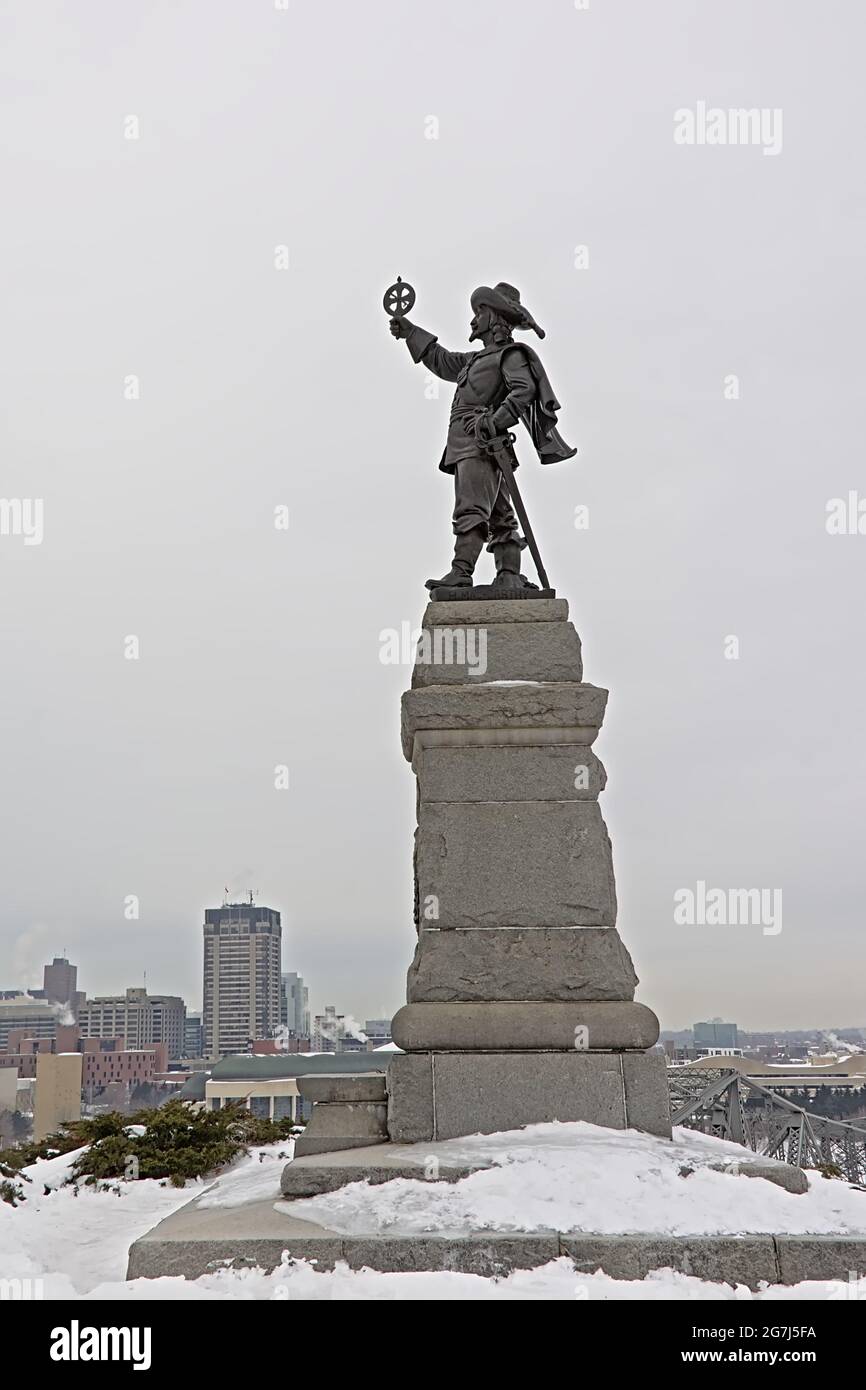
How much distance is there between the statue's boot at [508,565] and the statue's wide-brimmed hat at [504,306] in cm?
182

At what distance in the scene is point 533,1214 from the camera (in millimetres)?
5363

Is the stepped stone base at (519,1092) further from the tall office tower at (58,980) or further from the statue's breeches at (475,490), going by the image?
the tall office tower at (58,980)

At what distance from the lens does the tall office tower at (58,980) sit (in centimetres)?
8912

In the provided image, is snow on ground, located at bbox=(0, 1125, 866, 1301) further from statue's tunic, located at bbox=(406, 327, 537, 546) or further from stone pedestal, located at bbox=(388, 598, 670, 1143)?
statue's tunic, located at bbox=(406, 327, 537, 546)

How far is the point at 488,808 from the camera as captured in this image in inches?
301

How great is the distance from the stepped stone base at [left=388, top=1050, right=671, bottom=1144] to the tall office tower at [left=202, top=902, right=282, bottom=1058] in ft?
197

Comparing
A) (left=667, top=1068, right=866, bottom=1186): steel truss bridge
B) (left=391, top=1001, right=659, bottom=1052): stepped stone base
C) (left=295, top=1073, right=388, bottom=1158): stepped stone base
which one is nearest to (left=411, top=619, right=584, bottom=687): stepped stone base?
(left=391, top=1001, right=659, bottom=1052): stepped stone base

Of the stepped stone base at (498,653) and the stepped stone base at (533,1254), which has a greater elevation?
the stepped stone base at (498,653)

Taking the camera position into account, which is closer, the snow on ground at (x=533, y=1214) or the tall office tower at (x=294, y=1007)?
the snow on ground at (x=533, y=1214)

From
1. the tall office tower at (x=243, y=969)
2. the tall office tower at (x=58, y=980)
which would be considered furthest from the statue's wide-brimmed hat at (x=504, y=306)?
the tall office tower at (x=58, y=980)

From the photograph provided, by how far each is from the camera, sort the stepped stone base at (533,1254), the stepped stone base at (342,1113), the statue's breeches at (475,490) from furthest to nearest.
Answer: the statue's breeches at (475,490) → the stepped stone base at (342,1113) → the stepped stone base at (533,1254)
